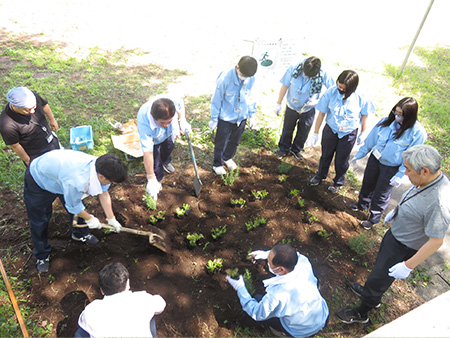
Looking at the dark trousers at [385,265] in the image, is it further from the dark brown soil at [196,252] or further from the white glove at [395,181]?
the white glove at [395,181]

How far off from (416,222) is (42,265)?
3.92 metres

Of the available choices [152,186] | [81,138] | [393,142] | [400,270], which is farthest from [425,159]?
[81,138]

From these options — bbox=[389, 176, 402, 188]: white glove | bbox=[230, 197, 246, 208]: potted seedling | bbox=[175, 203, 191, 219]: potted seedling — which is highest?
bbox=[389, 176, 402, 188]: white glove

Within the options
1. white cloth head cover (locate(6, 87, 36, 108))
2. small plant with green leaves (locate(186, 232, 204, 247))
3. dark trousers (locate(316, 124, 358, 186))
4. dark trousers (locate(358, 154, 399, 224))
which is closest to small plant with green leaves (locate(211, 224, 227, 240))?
small plant with green leaves (locate(186, 232, 204, 247))

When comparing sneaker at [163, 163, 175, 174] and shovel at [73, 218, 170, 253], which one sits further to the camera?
sneaker at [163, 163, 175, 174]

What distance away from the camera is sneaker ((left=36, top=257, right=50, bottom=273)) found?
130 inches

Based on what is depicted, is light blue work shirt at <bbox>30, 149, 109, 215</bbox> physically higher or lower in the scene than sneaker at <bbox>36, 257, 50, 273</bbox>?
higher

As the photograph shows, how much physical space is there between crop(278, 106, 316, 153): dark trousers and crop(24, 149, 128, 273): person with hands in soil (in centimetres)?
321

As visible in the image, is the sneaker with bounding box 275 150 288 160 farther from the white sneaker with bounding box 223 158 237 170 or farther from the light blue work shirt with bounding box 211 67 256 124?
the light blue work shirt with bounding box 211 67 256 124

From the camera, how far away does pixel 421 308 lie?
2.03 metres

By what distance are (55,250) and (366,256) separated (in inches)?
158

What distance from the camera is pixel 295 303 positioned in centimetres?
241

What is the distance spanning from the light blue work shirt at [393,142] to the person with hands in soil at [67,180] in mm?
3112

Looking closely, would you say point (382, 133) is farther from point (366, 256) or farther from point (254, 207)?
point (254, 207)
